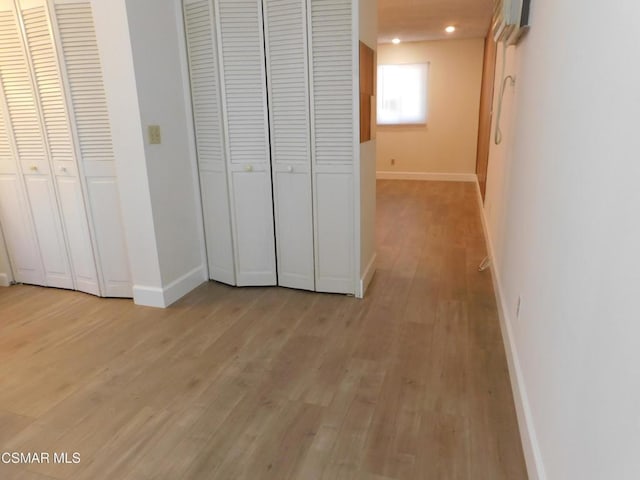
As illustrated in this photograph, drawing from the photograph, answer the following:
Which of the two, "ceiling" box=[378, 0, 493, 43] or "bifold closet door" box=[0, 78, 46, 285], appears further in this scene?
"ceiling" box=[378, 0, 493, 43]

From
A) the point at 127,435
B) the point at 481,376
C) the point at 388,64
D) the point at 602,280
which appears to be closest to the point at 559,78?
the point at 602,280

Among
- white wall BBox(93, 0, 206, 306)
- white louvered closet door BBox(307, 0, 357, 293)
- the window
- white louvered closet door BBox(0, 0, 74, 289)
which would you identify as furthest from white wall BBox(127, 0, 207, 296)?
the window

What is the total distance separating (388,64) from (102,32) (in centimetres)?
583

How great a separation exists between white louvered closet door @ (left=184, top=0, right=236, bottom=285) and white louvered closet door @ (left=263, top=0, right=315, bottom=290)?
0.36 m

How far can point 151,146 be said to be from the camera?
274cm

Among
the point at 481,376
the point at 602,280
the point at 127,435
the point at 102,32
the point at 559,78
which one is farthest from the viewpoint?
the point at 102,32

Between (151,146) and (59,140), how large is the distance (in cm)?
70

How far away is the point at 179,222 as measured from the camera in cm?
305

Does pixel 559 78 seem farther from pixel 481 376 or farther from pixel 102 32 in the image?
pixel 102 32

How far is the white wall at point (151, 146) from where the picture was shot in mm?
2576

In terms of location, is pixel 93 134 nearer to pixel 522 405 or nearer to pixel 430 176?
pixel 522 405

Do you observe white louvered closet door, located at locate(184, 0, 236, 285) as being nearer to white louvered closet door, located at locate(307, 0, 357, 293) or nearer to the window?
white louvered closet door, located at locate(307, 0, 357, 293)

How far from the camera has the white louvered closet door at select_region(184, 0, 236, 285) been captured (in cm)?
285

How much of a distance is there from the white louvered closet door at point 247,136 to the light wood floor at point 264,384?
0.81ft
